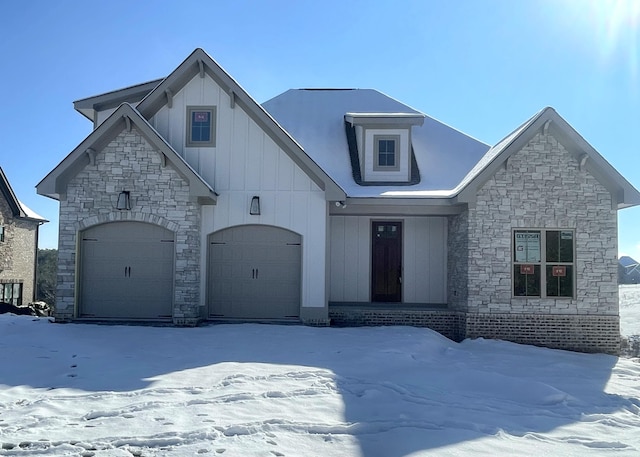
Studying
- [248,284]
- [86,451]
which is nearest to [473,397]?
[86,451]

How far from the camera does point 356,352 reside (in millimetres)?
9180

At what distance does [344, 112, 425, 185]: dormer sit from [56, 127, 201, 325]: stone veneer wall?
15.9ft

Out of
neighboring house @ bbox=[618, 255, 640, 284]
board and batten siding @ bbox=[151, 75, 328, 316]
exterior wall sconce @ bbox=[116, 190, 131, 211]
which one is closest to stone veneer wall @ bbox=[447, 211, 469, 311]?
board and batten siding @ bbox=[151, 75, 328, 316]

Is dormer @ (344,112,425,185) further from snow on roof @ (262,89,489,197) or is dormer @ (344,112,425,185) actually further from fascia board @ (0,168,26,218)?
fascia board @ (0,168,26,218)

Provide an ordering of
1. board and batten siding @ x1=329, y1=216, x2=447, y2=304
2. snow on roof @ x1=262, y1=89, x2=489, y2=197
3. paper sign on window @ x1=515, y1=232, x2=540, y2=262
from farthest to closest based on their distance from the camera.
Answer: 1. board and batten siding @ x1=329, y1=216, x2=447, y2=304
2. snow on roof @ x1=262, y1=89, x2=489, y2=197
3. paper sign on window @ x1=515, y1=232, x2=540, y2=262

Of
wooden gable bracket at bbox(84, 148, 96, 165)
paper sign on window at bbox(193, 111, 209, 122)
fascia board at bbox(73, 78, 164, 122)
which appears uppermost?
fascia board at bbox(73, 78, 164, 122)

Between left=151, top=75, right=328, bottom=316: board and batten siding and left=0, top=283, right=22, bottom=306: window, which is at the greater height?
left=151, top=75, right=328, bottom=316: board and batten siding

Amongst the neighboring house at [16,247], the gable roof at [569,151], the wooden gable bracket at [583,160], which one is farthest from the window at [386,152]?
the neighboring house at [16,247]

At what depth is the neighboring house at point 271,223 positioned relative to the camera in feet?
37.1

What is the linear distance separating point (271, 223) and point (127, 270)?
343 cm

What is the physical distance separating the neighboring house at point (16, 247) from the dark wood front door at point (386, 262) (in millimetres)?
16447

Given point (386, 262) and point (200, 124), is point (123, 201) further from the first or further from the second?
point (386, 262)

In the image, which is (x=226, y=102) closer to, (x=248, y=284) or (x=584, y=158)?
(x=248, y=284)

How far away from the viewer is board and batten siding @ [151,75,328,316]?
38.8 ft
